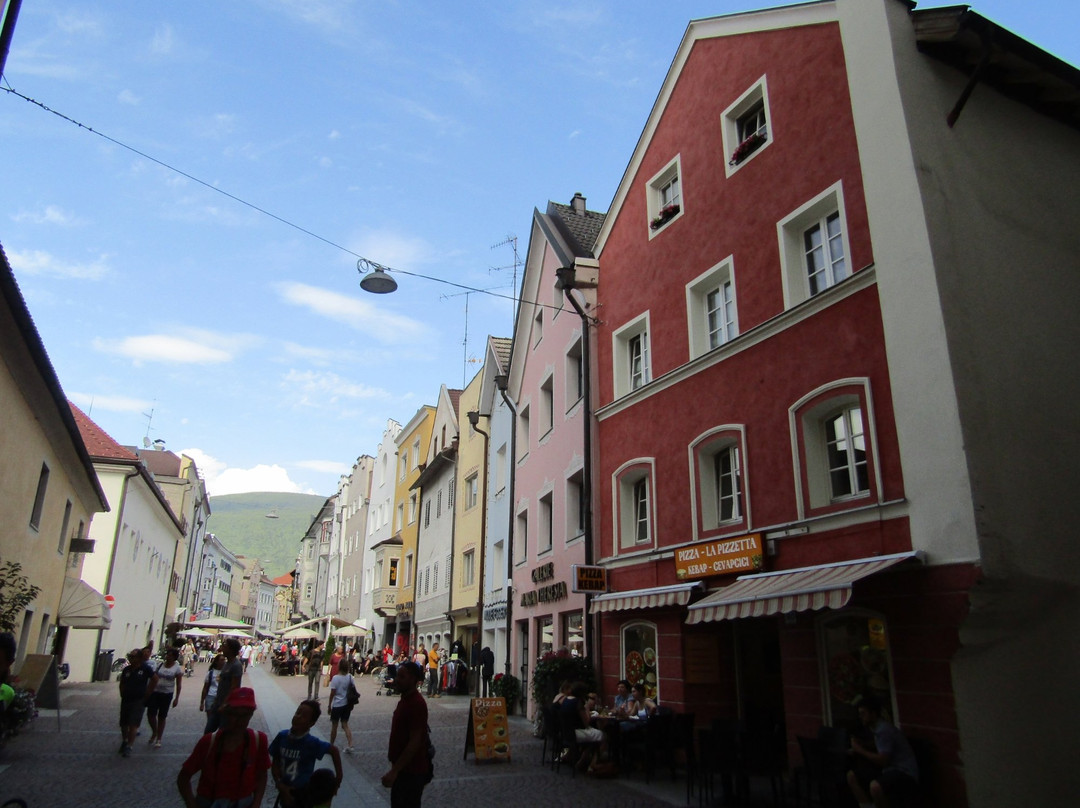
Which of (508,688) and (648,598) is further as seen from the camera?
(508,688)

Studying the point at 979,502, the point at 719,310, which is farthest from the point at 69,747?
Result: the point at 979,502

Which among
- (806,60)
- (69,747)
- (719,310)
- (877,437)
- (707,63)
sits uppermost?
(707,63)

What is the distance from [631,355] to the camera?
17.3 metres

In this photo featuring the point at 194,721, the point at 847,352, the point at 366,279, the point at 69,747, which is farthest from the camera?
the point at 194,721

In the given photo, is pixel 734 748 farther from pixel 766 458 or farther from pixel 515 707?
pixel 515 707

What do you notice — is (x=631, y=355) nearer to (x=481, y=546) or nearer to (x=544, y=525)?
(x=544, y=525)

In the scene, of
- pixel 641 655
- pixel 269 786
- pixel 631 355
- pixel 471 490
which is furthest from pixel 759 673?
pixel 471 490

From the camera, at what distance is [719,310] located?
1409cm

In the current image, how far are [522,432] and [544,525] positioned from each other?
3979 mm

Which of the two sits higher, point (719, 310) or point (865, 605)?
point (719, 310)

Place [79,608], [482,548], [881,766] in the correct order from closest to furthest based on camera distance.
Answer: [881,766]
[79,608]
[482,548]

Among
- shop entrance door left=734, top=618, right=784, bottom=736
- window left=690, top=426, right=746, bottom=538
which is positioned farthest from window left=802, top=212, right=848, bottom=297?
shop entrance door left=734, top=618, right=784, bottom=736

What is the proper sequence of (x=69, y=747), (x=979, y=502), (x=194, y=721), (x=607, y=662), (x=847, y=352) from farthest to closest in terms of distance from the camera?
(x=194, y=721) → (x=607, y=662) → (x=69, y=747) → (x=847, y=352) → (x=979, y=502)

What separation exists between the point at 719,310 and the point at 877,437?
4782mm
